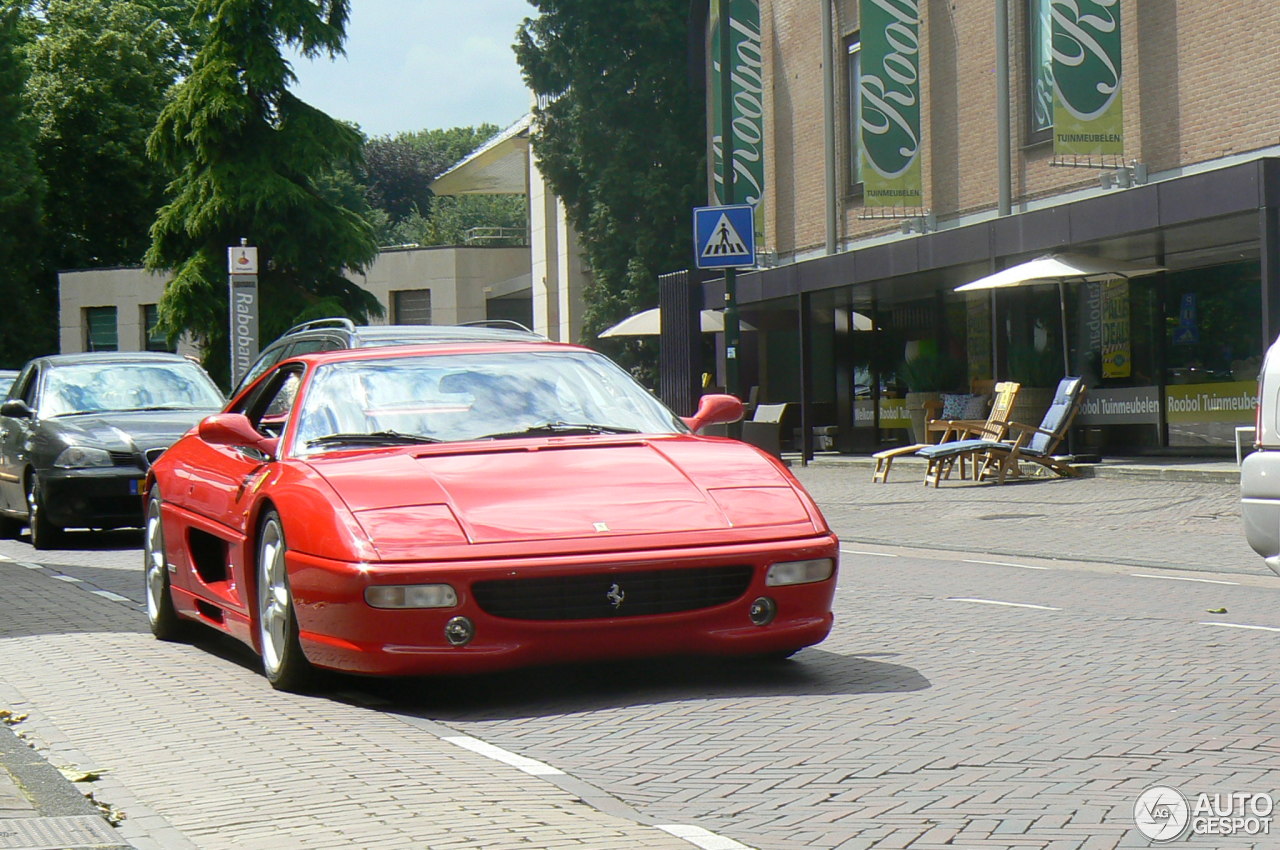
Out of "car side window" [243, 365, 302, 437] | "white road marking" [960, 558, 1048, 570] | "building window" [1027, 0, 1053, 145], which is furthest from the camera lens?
"building window" [1027, 0, 1053, 145]

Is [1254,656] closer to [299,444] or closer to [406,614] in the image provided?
[406,614]

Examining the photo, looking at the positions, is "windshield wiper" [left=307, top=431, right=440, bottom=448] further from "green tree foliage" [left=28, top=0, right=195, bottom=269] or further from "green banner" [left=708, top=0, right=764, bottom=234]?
"green tree foliage" [left=28, top=0, right=195, bottom=269]

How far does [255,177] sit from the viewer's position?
140ft

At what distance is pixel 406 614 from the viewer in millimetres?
6496

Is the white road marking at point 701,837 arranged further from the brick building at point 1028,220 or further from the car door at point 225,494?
the brick building at point 1028,220

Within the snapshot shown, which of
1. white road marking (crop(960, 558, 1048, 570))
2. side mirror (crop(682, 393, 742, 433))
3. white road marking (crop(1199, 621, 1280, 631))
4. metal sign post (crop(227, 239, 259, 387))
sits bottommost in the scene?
white road marking (crop(960, 558, 1048, 570))

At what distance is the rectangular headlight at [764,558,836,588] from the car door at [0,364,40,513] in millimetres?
10657

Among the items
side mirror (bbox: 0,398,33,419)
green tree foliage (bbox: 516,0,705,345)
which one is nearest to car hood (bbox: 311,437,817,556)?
side mirror (bbox: 0,398,33,419)

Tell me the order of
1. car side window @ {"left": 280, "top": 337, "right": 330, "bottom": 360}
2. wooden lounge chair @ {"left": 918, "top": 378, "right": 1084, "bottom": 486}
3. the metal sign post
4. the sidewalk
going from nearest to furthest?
car side window @ {"left": 280, "top": 337, "right": 330, "bottom": 360}
the sidewalk
wooden lounge chair @ {"left": 918, "top": 378, "right": 1084, "bottom": 486}
the metal sign post

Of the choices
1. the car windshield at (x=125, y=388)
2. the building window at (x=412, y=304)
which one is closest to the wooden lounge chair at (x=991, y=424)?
the car windshield at (x=125, y=388)

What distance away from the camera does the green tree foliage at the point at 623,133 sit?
160 ft

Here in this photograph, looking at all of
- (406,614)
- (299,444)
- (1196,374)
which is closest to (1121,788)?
(406,614)

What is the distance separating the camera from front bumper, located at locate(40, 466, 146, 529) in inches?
598

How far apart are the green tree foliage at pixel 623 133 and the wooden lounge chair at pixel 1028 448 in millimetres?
27858
